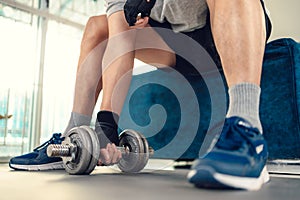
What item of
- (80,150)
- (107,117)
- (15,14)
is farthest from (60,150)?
(15,14)

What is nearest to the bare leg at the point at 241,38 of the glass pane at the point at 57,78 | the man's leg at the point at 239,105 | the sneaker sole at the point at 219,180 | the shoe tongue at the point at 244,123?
the man's leg at the point at 239,105

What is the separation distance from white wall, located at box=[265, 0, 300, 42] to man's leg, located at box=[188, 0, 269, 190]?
5.34 ft

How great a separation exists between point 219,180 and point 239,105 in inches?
8.0

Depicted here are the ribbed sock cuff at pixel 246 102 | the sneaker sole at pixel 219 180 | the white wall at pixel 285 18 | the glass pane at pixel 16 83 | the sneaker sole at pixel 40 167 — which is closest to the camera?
the sneaker sole at pixel 219 180

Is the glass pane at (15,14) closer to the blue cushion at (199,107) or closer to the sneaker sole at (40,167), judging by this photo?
the blue cushion at (199,107)

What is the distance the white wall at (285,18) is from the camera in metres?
2.28

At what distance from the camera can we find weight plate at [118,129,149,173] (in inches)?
45.6

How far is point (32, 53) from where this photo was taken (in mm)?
2643

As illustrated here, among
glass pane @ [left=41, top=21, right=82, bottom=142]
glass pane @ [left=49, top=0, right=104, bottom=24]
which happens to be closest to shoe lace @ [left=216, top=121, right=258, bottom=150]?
glass pane @ [left=41, top=21, right=82, bottom=142]

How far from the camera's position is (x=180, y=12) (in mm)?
1108

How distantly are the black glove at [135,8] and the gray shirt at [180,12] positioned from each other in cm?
6

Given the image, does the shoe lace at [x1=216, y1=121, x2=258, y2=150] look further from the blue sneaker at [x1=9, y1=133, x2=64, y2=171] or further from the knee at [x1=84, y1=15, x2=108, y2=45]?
the knee at [x1=84, y1=15, x2=108, y2=45]

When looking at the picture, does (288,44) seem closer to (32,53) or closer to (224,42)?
(224,42)

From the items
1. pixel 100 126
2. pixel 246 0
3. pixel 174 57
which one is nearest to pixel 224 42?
pixel 246 0
